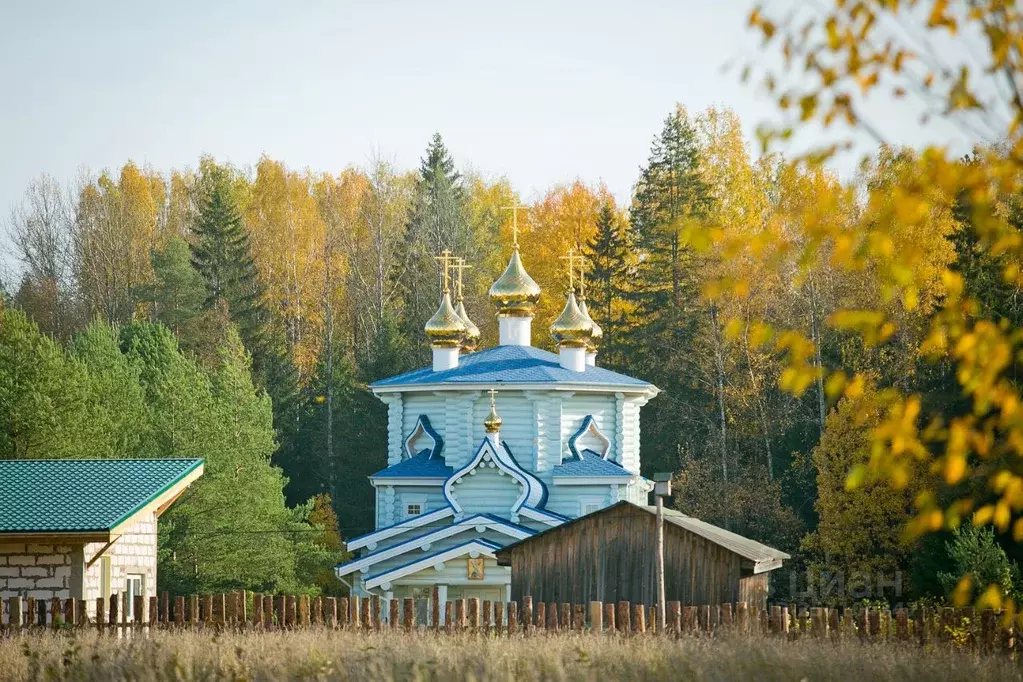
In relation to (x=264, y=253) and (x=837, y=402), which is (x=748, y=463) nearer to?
(x=837, y=402)

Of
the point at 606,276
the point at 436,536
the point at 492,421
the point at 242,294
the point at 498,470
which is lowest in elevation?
the point at 436,536

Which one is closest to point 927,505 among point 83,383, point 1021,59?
point 1021,59

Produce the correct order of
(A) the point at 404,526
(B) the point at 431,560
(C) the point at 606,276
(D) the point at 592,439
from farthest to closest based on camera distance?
(C) the point at 606,276, (D) the point at 592,439, (A) the point at 404,526, (B) the point at 431,560

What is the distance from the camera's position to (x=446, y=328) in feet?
143

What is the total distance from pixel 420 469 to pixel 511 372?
352 cm

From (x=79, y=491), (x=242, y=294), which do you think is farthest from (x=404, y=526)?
(x=242, y=294)

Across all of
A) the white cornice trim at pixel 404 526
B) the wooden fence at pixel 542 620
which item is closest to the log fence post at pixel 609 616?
the wooden fence at pixel 542 620

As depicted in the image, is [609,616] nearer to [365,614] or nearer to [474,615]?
[474,615]

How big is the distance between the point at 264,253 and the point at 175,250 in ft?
24.2

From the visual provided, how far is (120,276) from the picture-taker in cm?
6869

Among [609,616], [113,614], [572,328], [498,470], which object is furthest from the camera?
[572,328]

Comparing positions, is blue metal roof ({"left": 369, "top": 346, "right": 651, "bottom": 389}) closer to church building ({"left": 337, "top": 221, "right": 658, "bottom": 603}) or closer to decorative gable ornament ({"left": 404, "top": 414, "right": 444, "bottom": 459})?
church building ({"left": 337, "top": 221, "right": 658, "bottom": 603})

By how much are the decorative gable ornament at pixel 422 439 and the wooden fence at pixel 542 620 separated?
22577 millimetres

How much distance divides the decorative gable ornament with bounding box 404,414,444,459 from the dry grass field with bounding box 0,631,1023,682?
27118 mm
